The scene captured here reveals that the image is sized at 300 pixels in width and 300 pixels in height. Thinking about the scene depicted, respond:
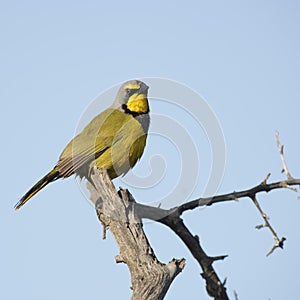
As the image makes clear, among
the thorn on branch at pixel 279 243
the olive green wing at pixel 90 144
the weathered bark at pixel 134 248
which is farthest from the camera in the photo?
the olive green wing at pixel 90 144

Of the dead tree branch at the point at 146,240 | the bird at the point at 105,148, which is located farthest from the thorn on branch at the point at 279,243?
the bird at the point at 105,148

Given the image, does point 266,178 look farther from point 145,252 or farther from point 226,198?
point 145,252

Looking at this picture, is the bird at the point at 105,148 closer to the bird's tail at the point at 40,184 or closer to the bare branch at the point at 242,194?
the bird's tail at the point at 40,184

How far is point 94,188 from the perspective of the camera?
6.06 m

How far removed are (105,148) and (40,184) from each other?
84 cm

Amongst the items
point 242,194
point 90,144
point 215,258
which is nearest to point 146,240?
point 215,258

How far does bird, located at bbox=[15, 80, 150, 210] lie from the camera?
673cm

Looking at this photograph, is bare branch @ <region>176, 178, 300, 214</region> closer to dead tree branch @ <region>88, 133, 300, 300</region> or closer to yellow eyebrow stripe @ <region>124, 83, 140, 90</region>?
dead tree branch @ <region>88, 133, 300, 300</region>

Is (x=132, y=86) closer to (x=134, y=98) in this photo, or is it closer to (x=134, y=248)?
(x=134, y=98)

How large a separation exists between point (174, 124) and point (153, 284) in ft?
8.06

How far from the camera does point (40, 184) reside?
673 cm

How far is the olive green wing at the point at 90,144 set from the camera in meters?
6.71

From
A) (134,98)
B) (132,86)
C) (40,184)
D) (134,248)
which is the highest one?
(132,86)

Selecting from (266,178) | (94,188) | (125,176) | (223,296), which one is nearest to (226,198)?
(266,178)
